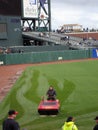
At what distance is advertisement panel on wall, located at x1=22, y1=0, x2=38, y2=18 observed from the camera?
3081 inches

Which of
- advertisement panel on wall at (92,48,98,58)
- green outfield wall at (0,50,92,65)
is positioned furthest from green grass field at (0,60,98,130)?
advertisement panel on wall at (92,48,98,58)

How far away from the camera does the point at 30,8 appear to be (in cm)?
7925

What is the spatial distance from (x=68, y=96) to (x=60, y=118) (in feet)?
22.0

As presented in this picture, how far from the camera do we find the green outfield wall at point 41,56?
57406 mm

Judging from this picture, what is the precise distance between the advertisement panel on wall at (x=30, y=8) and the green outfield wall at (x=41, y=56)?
1475 cm

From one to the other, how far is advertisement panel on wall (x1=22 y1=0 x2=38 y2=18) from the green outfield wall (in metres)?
14.8

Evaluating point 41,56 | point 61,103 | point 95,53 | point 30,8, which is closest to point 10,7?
point 30,8

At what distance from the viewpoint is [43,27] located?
8700 cm

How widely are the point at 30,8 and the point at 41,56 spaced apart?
19.4 metres

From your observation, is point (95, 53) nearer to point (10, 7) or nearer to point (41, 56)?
point (41, 56)

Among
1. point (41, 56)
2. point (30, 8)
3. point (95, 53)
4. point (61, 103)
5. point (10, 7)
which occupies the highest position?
point (10, 7)

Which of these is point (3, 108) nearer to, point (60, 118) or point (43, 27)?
point (60, 118)

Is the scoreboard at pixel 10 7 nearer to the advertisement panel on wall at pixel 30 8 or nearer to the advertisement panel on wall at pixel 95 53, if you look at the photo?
the advertisement panel on wall at pixel 30 8

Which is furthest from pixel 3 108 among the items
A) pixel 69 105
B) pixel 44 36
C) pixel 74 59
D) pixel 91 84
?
pixel 44 36
